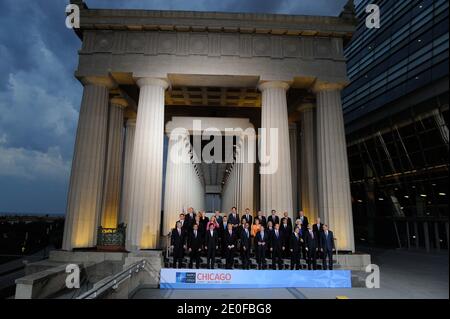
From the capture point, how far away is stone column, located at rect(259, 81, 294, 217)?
17141 mm

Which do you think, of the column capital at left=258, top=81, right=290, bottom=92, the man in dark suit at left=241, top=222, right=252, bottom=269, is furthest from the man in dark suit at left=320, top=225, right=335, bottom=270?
the column capital at left=258, top=81, right=290, bottom=92

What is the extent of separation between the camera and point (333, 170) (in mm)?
17719

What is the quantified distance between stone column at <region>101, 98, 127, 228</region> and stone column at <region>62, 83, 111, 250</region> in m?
3.10

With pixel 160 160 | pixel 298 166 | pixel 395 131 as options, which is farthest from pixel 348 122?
pixel 160 160

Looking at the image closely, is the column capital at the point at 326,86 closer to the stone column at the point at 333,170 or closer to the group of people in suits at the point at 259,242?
the stone column at the point at 333,170

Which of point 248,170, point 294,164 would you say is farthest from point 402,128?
point 248,170

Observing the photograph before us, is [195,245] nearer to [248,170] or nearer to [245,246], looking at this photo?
[245,246]

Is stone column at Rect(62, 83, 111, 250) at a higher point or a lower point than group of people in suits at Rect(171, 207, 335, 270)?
higher

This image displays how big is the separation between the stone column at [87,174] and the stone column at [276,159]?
9.09m

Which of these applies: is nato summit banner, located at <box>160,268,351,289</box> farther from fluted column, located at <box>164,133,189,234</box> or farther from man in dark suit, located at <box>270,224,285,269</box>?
fluted column, located at <box>164,133,189,234</box>

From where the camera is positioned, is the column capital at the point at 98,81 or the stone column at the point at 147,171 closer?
the stone column at the point at 147,171

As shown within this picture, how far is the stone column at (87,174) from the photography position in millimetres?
16984

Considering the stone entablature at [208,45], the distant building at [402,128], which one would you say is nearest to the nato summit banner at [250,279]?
the stone entablature at [208,45]

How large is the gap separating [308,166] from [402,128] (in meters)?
11.7
